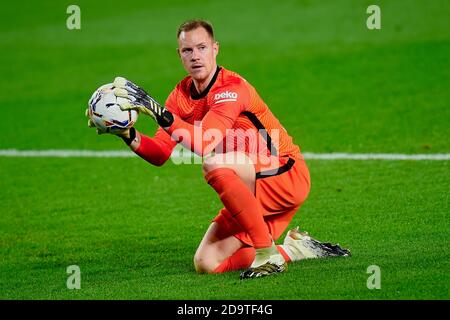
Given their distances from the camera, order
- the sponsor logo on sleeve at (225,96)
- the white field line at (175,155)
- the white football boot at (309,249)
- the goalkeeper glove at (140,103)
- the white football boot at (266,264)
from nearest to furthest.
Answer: the goalkeeper glove at (140,103)
the white football boot at (266,264)
the sponsor logo on sleeve at (225,96)
the white football boot at (309,249)
the white field line at (175,155)

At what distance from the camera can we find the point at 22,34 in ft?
73.1

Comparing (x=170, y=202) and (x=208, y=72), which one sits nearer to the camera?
(x=208, y=72)

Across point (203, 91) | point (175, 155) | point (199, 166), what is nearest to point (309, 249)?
point (203, 91)

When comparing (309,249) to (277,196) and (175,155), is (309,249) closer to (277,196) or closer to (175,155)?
(277,196)

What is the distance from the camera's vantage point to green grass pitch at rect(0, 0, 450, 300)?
7168 millimetres

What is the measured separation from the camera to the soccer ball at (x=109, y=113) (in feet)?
22.3

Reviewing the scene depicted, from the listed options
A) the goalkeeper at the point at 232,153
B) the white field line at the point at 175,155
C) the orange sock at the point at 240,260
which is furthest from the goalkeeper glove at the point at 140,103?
the white field line at the point at 175,155

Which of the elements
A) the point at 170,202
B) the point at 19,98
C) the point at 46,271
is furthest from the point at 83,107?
the point at 46,271

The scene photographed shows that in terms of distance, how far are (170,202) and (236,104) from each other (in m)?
3.40

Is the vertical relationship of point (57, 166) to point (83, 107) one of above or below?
below

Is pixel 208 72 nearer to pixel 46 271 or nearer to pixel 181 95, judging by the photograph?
pixel 181 95

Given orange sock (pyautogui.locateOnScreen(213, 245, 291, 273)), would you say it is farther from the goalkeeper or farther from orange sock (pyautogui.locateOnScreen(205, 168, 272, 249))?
orange sock (pyautogui.locateOnScreen(205, 168, 272, 249))

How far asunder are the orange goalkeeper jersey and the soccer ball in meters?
0.30

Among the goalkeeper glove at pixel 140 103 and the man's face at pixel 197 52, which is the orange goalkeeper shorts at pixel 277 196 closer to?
the man's face at pixel 197 52
